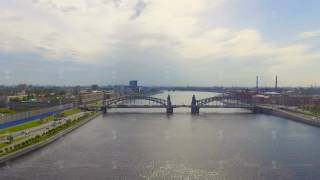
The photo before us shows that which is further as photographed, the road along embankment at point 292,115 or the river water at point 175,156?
the road along embankment at point 292,115

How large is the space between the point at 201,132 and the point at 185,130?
95.5 inches

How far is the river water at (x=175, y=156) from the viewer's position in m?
24.2

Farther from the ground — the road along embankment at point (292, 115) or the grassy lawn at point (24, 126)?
the grassy lawn at point (24, 126)

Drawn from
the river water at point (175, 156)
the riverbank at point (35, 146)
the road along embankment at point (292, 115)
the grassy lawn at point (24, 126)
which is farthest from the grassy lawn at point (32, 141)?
the road along embankment at point (292, 115)

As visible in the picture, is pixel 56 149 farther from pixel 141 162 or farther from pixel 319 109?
pixel 319 109

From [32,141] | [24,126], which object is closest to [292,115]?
[24,126]

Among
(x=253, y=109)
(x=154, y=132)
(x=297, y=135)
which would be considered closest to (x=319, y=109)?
(x=253, y=109)

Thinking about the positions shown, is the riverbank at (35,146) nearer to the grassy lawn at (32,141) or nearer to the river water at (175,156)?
the grassy lawn at (32,141)

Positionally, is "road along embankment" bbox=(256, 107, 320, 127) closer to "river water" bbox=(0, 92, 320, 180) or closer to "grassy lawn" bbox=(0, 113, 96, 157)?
"river water" bbox=(0, 92, 320, 180)

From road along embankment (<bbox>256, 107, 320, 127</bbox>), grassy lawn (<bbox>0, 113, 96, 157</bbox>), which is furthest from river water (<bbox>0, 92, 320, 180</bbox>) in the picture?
road along embankment (<bbox>256, 107, 320, 127</bbox>)

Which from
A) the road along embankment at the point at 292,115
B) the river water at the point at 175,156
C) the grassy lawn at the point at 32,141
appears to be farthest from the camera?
the road along embankment at the point at 292,115

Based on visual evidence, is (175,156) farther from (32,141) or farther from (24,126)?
(24,126)

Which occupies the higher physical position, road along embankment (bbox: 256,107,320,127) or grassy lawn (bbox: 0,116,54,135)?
grassy lawn (bbox: 0,116,54,135)

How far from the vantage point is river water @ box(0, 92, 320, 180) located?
24.2 meters
